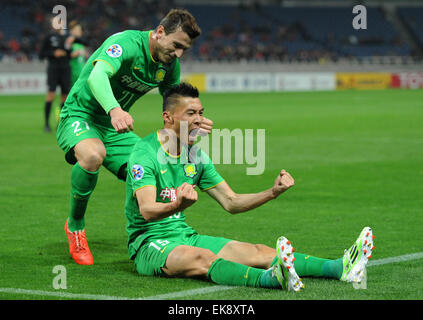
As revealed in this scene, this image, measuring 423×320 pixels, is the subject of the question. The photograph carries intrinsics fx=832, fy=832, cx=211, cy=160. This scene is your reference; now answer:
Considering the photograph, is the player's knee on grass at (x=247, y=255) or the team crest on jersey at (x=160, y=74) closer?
the player's knee on grass at (x=247, y=255)

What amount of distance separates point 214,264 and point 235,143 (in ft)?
39.8

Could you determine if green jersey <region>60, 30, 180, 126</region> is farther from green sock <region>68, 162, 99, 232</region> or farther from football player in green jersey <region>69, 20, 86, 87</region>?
football player in green jersey <region>69, 20, 86, 87</region>

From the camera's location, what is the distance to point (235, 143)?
17.5m

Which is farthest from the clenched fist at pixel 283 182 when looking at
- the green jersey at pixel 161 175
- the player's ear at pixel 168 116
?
the player's ear at pixel 168 116

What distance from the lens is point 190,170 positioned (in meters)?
5.84

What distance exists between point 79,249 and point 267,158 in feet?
25.2

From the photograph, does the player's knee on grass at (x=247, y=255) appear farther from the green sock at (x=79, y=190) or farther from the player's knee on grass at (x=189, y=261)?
the green sock at (x=79, y=190)

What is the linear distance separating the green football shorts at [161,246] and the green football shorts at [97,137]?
1.21 meters

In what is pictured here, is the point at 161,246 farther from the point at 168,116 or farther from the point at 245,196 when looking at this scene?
the point at 168,116

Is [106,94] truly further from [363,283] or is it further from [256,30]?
[256,30]

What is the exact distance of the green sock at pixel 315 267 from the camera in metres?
5.44

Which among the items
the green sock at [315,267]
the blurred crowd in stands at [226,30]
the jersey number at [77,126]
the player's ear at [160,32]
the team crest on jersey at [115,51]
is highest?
the blurred crowd in stands at [226,30]

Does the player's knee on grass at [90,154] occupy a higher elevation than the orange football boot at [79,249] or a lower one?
higher

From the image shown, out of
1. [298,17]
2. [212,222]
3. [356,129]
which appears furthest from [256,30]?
[212,222]
